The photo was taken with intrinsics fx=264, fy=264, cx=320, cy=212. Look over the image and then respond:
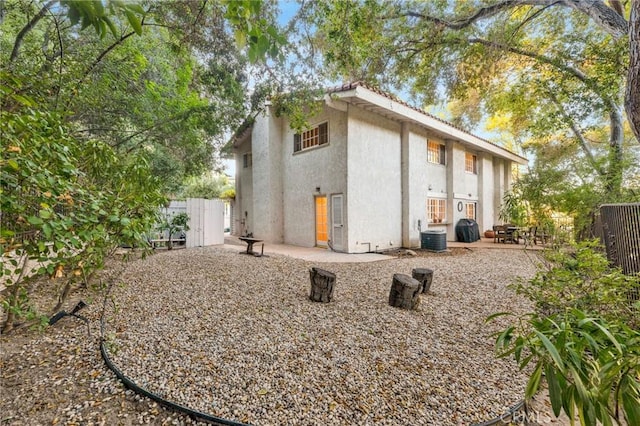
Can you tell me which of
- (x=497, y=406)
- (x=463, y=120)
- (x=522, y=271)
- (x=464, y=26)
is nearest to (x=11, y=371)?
(x=497, y=406)

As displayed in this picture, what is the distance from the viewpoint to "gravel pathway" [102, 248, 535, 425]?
198 cm

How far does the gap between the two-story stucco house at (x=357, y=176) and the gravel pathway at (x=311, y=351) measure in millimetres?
4470

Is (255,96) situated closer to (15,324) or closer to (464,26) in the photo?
(464,26)

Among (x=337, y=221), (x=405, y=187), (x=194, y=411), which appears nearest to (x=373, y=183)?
(x=405, y=187)

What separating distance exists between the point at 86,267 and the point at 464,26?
27.3 ft

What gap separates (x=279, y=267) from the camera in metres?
6.52

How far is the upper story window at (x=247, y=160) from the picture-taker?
13593 mm

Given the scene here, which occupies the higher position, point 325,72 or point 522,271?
point 325,72

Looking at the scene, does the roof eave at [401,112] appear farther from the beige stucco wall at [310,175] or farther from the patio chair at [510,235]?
the patio chair at [510,235]

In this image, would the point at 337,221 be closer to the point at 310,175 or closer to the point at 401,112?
the point at 310,175

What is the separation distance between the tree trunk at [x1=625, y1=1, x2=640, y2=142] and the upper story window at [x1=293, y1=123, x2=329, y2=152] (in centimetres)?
746

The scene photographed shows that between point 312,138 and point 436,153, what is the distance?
5.97 m

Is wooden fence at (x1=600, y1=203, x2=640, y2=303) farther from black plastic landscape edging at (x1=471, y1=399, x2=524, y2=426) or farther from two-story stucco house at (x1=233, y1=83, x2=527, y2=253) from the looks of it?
A: two-story stucco house at (x1=233, y1=83, x2=527, y2=253)

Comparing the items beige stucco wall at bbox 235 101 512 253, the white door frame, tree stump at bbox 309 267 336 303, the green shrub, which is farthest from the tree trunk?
the white door frame
